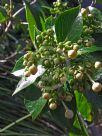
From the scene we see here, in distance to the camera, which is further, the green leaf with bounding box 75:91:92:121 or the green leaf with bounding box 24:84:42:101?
the green leaf with bounding box 75:91:92:121

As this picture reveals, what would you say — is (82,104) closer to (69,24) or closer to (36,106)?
(36,106)

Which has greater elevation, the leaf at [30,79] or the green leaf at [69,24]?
the green leaf at [69,24]

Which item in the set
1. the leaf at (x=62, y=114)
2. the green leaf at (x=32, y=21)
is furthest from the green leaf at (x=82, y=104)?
the green leaf at (x=32, y=21)

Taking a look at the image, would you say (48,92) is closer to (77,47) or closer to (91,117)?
(77,47)

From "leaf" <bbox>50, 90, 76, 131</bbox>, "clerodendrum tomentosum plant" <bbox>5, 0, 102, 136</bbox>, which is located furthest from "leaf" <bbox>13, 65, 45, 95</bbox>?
"leaf" <bbox>50, 90, 76, 131</bbox>

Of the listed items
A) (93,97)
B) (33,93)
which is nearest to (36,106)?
(33,93)

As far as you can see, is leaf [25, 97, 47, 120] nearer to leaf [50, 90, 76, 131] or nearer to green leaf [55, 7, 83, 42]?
leaf [50, 90, 76, 131]

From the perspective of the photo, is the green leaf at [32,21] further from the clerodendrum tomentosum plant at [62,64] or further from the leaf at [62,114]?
the leaf at [62,114]
